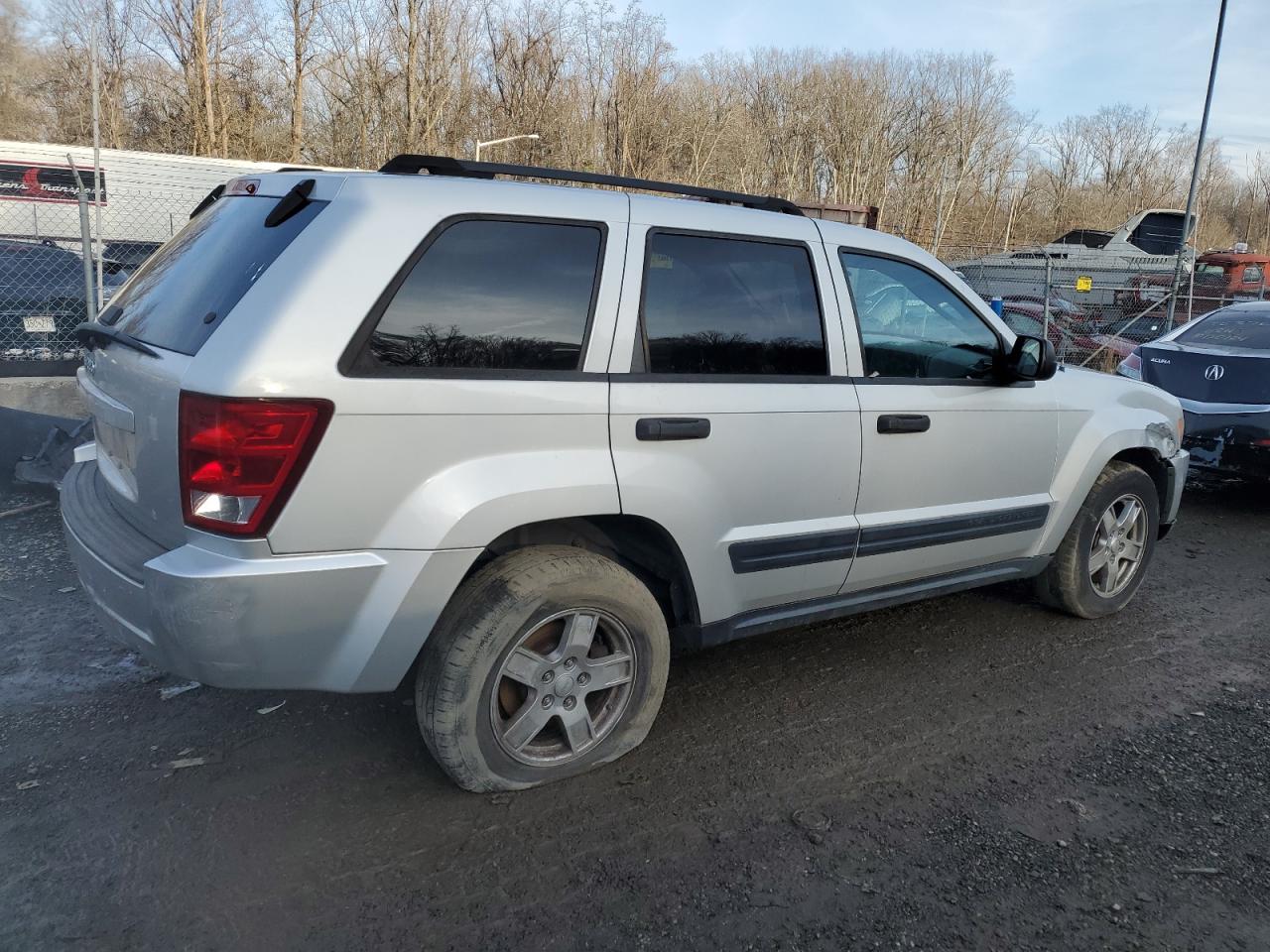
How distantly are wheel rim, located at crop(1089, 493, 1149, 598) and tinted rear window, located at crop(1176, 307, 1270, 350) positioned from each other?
3.68 meters

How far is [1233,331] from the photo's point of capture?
25.0 feet

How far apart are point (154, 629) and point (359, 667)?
0.56 meters

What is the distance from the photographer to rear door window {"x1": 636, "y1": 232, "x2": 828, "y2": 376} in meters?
3.02

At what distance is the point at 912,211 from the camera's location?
1786 inches

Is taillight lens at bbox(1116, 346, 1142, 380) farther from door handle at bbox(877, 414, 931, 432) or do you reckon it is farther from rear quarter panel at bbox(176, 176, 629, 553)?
rear quarter panel at bbox(176, 176, 629, 553)

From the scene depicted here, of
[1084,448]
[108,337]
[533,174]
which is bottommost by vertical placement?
[1084,448]

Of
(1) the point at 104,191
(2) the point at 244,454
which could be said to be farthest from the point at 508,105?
(2) the point at 244,454

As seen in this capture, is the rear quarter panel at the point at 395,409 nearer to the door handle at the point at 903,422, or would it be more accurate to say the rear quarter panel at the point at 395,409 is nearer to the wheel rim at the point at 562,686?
the wheel rim at the point at 562,686

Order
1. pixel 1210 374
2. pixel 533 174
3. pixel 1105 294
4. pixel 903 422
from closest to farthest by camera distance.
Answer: pixel 533 174, pixel 903 422, pixel 1210 374, pixel 1105 294

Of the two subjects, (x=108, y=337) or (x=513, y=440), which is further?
(x=108, y=337)

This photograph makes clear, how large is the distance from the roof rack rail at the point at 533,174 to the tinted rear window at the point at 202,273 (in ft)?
1.40

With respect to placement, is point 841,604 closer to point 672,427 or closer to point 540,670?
point 672,427

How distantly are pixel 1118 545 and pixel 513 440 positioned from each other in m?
3.41

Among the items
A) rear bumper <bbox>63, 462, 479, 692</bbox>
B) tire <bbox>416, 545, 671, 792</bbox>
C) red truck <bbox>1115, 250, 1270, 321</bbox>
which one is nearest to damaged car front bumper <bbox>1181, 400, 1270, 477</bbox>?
tire <bbox>416, 545, 671, 792</bbox>
